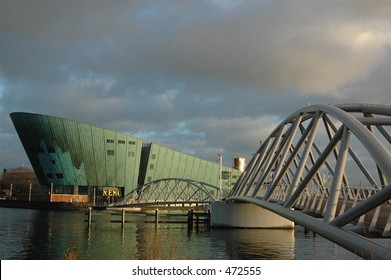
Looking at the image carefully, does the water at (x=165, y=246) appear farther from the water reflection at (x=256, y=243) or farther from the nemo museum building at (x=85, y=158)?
the nemo museum building at (x=85, y=158)

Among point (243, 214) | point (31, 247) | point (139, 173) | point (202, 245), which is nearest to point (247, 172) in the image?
point (243, 214)

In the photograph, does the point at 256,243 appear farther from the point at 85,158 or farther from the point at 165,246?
the point at 85,158

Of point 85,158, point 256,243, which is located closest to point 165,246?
point 256,243

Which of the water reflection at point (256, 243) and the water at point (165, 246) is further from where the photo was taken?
the water reflection at point (256, 243)

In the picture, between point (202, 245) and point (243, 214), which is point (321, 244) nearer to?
point (202, 245)

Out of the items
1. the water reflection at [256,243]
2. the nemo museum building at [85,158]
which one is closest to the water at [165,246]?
the water reflection at [256,243]

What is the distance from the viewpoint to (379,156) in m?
16.0

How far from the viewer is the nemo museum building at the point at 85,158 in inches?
4879

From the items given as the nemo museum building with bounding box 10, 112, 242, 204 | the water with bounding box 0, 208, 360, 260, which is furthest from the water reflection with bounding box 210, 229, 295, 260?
the nemo museum building with bounding box 10, 112, 242, 204

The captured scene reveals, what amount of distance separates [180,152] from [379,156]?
127178mm

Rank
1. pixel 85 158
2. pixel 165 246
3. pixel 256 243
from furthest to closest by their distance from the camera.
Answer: pixel 85 158, pixel 256 243, pixel 165 246

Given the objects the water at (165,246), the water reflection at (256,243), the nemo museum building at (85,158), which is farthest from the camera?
the nemo museum building at (85,158)

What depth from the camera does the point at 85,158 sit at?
127 m

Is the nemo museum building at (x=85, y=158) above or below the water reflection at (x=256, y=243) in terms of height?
above
